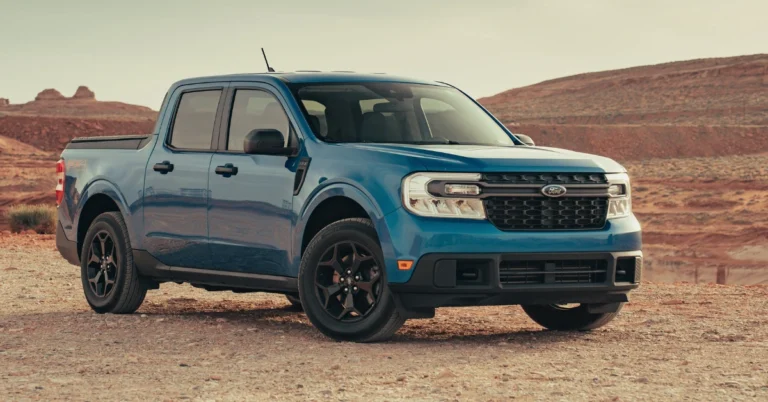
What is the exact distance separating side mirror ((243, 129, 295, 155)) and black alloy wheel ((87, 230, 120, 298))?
8.10ft

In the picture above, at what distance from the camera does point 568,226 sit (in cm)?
812

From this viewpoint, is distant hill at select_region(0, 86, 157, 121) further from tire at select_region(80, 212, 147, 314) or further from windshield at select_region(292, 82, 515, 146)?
windshield at select_region(292, 82, 515, 146)

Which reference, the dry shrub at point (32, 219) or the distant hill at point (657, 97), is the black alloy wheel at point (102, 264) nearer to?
the dry shrub at point (32, 219)

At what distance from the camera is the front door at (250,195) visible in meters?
8.66

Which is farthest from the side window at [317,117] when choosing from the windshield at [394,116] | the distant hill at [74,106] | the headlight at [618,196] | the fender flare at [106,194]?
the distant hill at [74,106]

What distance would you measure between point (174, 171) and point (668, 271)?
22.2 metres

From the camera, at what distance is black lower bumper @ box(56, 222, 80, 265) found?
11.0m

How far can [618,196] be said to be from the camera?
848 cm

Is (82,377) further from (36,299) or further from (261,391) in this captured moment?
(36,299)

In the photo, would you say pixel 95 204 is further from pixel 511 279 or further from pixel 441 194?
pixel 511 279

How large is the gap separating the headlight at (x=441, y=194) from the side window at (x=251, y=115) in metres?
1.61

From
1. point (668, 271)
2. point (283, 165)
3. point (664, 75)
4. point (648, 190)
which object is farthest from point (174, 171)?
point (664, 75)

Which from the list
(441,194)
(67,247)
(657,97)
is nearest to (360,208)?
(441,194)

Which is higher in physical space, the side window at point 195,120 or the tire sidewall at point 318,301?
the side window at point 195,120
